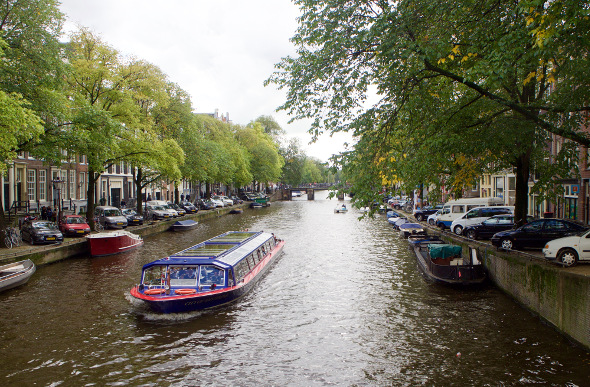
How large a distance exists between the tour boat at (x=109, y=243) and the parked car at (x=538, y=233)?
71.2 ft

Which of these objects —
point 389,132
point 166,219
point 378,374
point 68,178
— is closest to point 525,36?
point 389,132

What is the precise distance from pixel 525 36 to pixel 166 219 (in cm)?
3937

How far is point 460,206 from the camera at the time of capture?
36.5 m

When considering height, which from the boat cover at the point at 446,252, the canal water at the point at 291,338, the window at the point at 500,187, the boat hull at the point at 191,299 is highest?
the window at the point at 500,187

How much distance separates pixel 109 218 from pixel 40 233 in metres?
10.1

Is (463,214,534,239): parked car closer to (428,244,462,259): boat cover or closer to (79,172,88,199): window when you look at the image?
(428,244,462,259): boat cover

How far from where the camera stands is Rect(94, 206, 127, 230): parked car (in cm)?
3544

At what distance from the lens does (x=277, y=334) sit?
1449 cm

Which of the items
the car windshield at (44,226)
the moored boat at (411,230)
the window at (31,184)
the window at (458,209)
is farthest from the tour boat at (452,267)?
the window at (31,184)

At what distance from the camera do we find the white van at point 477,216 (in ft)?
100

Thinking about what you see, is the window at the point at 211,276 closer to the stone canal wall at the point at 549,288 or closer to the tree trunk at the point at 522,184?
the stone canal wall at the point at 549,288

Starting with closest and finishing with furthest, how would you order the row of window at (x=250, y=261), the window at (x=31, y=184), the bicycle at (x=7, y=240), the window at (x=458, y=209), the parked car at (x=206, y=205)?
the row of window at (x=250, y=261) → the bicycle at (x=7, y=240) → the window at (x=458, y=209) → the window at (x=31, y=184) → the parked car at (x=206, y=205)

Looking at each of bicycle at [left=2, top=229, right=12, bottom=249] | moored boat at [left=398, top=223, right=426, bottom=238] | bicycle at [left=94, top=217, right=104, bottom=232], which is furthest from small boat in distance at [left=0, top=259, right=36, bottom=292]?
moored boat at [left=398, top=223, right=426, bottom=238]

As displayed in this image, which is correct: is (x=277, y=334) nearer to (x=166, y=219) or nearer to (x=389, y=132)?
(x=389, y=132)
